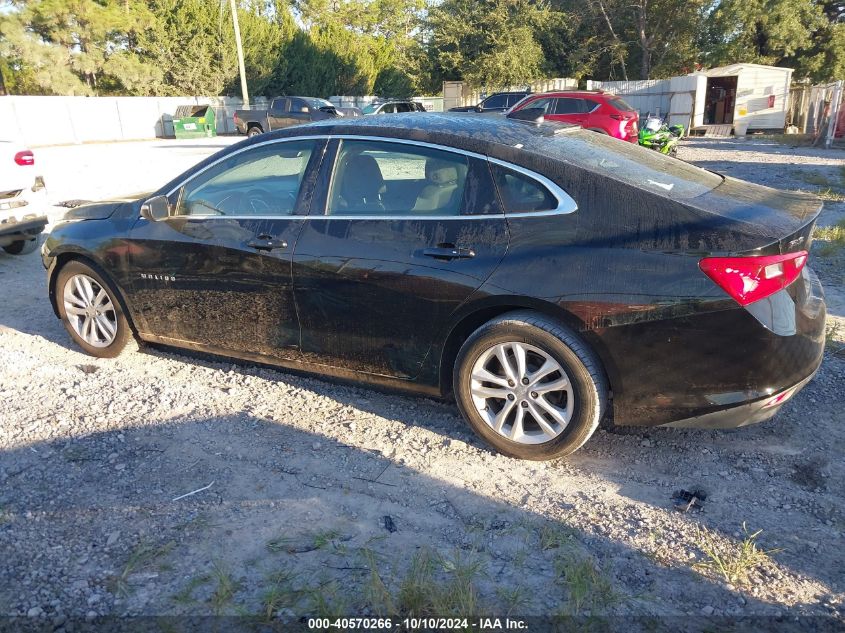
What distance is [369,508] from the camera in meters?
3.11

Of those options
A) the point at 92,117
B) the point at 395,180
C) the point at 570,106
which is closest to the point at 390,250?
the point at 395,180

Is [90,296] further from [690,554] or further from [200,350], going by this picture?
[690,554]

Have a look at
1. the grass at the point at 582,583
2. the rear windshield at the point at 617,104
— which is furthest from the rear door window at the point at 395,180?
the rear windshield at the point at 617,104

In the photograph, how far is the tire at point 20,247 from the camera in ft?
26.7

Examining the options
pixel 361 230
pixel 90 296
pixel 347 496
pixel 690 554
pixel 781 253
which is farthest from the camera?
pixel 90 296

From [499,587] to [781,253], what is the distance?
191 cm

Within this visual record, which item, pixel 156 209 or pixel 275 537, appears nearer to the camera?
pixel 275 537

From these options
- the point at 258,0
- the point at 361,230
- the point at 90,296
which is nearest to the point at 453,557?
the point at 361,230

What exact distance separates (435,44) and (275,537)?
41679mm

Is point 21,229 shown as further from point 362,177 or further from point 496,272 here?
point 496,272

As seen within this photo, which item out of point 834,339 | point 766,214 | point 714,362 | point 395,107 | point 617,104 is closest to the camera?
point 714,362

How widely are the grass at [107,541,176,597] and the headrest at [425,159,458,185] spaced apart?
2209 mm

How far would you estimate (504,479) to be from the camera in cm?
334

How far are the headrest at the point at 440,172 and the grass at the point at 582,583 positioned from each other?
6.47 ft
